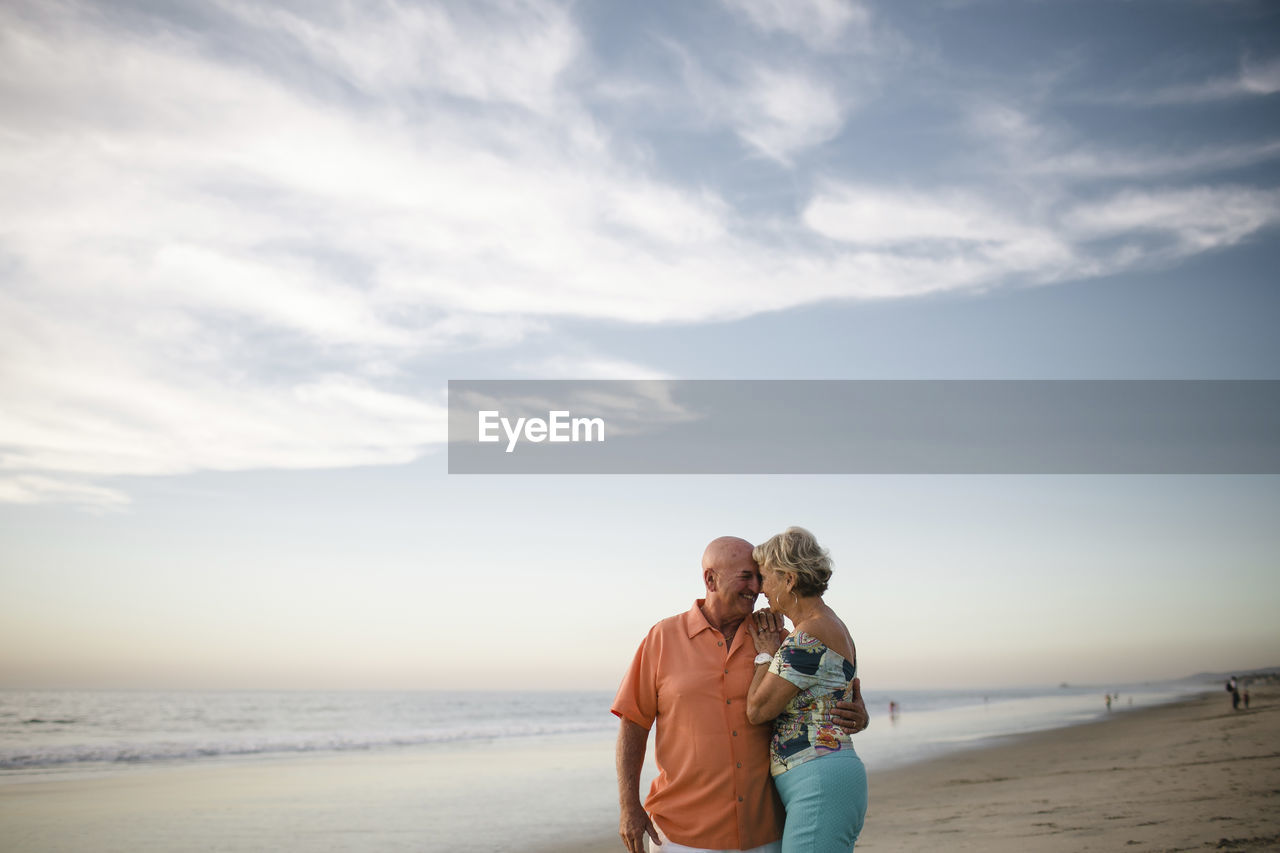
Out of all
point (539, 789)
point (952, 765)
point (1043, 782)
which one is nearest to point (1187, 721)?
point (952, 765)

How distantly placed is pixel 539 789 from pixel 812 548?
12.6 meters

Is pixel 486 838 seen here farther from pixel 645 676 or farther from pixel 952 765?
pixel 952 765

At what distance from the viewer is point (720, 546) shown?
3475mm

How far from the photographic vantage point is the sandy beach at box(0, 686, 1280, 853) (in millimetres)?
8695

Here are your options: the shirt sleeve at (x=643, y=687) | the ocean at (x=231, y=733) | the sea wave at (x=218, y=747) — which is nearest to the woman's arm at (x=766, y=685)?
the shirt sleeve at (x=643, y=687)

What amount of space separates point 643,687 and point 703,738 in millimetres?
322

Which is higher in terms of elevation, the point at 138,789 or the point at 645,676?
the point at 645,676

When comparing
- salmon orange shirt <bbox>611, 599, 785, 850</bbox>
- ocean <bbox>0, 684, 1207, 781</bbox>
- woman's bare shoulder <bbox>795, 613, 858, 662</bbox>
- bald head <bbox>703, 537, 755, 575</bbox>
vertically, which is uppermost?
bald head <bbox>703, 537, 755, 575</bbox>

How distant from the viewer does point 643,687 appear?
349 cm

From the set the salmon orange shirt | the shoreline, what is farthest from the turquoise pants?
the shoreline

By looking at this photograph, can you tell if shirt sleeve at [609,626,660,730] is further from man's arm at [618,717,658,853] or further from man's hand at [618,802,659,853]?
man's hand at [618,802,659,853]

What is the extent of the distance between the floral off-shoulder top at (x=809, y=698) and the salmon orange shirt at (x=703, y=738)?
0.43 feet

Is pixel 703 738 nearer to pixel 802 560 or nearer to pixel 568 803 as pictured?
pixel 802 560

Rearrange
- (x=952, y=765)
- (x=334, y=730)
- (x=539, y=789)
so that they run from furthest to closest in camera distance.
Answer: (x=334, y=730) → (x=952, y=765) → (x=539, y=789)
